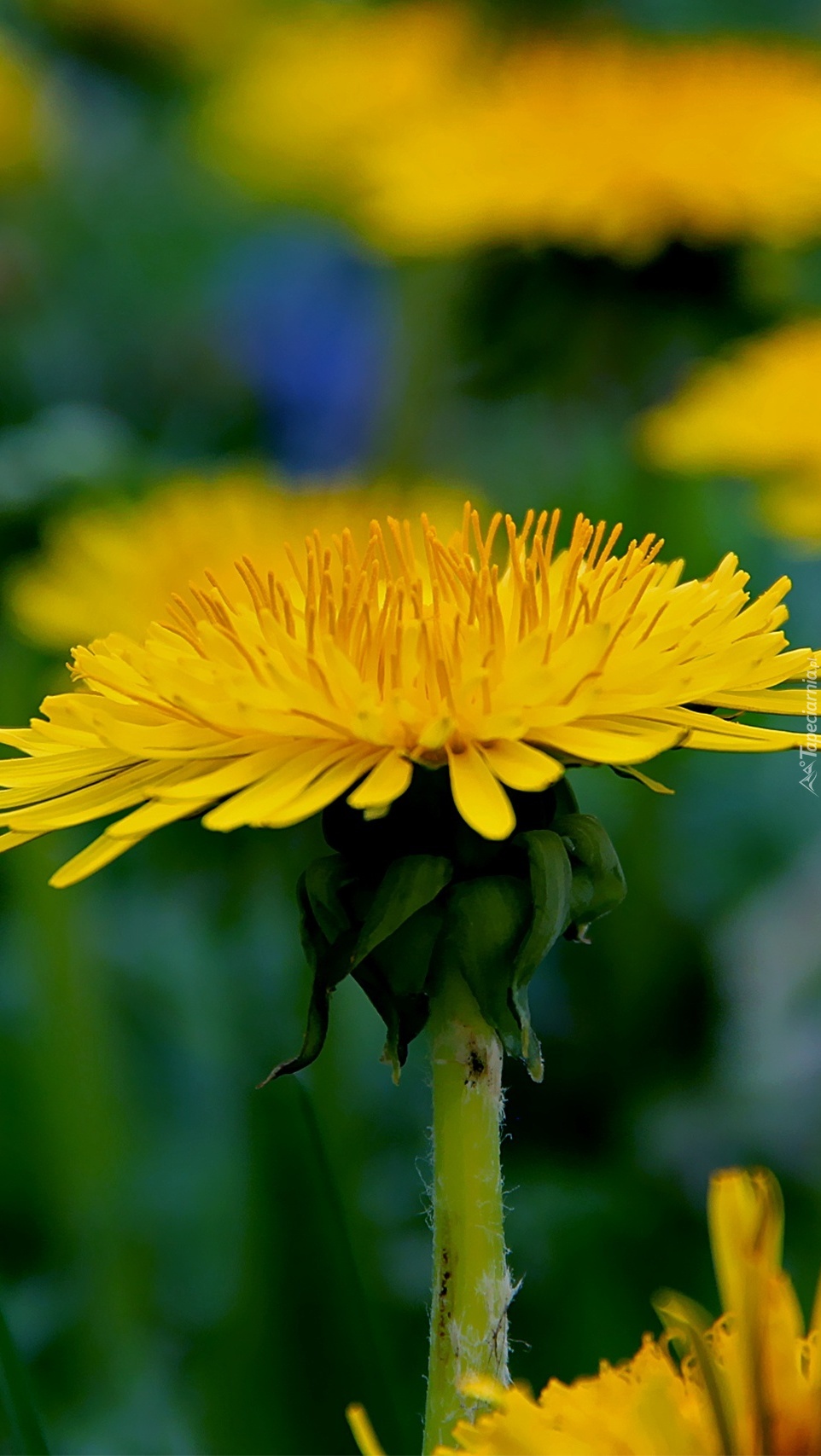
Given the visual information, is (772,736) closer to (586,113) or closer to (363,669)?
(363,669)

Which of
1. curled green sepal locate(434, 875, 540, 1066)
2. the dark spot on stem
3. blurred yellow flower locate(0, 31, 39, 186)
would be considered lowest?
the dark spot on stem

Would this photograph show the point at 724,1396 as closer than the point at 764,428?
Yes

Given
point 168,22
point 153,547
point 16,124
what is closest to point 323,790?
point 153,547

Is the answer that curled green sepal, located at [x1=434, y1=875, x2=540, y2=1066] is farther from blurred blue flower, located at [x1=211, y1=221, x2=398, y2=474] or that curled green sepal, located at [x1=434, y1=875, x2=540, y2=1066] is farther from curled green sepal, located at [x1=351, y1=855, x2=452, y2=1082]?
blurred blue flower, located at [x1=211, y1=221, x2=398, y2=474]

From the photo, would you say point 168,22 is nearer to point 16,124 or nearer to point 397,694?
point 16,124

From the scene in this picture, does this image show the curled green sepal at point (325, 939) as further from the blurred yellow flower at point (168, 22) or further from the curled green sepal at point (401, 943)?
the blurred yellow flower at point (168, 22)

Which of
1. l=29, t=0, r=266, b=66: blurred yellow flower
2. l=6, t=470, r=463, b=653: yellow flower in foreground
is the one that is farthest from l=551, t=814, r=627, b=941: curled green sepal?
l=29, t=0, r=266, b=66: blurred yellow flower
